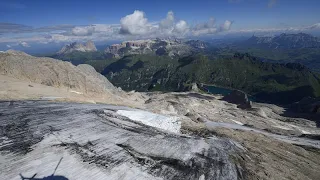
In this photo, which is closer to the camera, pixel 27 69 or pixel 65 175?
pixel 65 175

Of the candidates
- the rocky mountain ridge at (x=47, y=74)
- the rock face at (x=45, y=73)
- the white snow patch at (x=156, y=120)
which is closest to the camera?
the white snow patch at (x=156, y=120)

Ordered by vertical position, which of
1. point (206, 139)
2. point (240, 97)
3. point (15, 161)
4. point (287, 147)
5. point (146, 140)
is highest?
point (15, 161)

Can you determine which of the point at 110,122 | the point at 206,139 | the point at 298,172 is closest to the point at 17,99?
the point at 110,122

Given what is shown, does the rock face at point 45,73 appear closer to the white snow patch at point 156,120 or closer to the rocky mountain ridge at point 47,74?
the rocky mountain ridge at point 47,74

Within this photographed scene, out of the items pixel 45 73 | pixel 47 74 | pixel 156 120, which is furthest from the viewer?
pixel 45 73

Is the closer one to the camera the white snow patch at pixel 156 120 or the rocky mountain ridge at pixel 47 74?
the white snow patch at pixel 156 120

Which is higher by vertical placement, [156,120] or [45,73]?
[45,73]

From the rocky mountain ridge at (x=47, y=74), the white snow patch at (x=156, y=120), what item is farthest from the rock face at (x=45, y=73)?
the white snow patch at (x=156, y=120)

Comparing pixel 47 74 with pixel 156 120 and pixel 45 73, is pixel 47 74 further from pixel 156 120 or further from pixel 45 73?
pixel 156 120

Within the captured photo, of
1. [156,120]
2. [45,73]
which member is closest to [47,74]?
[45,73]

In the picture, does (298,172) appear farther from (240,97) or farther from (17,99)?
(240,97)

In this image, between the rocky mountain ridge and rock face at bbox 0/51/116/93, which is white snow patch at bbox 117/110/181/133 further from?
rock face at bbox 0/51/116/93
